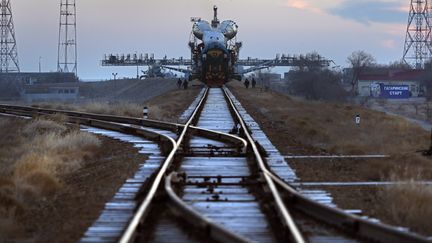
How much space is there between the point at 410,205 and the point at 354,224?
2.10 m

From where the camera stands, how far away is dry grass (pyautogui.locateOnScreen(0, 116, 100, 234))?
11.7 meters

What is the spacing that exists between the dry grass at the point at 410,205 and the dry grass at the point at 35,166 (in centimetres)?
569

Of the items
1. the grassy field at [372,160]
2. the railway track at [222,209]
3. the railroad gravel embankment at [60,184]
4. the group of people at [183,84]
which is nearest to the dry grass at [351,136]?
the grassy field at [372,160]

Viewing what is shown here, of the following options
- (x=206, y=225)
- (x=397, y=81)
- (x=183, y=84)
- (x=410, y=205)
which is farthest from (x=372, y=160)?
(x=397, y=81)

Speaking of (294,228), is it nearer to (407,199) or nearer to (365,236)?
(365,236)

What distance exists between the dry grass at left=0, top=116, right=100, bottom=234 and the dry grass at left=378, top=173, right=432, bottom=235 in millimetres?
5692

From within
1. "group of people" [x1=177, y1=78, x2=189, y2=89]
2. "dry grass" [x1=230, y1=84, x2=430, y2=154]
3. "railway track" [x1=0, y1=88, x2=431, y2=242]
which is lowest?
"dry grass" [x1=230, y1=84, x2=430, y2=154]

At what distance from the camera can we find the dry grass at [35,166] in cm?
1170

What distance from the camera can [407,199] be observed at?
10.9 meters

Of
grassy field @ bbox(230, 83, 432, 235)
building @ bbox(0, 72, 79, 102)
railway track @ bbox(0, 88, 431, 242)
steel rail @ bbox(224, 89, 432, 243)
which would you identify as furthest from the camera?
building @ bbox(0, 72, 79, 102)

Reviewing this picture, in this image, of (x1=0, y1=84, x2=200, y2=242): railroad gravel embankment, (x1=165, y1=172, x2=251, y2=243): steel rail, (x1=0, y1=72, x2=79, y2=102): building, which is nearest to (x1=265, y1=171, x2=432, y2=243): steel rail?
(x1=165, y1=172, x2=251, y2=243): steel rail

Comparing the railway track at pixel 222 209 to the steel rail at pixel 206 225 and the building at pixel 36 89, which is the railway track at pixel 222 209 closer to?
the steel rail at pixel 206 225

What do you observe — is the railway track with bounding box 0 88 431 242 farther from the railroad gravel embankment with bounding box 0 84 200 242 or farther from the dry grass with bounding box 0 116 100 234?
the dry grass with bounding box 0 116 100 234

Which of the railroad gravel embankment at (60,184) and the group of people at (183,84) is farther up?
the group of people at (183,84)
